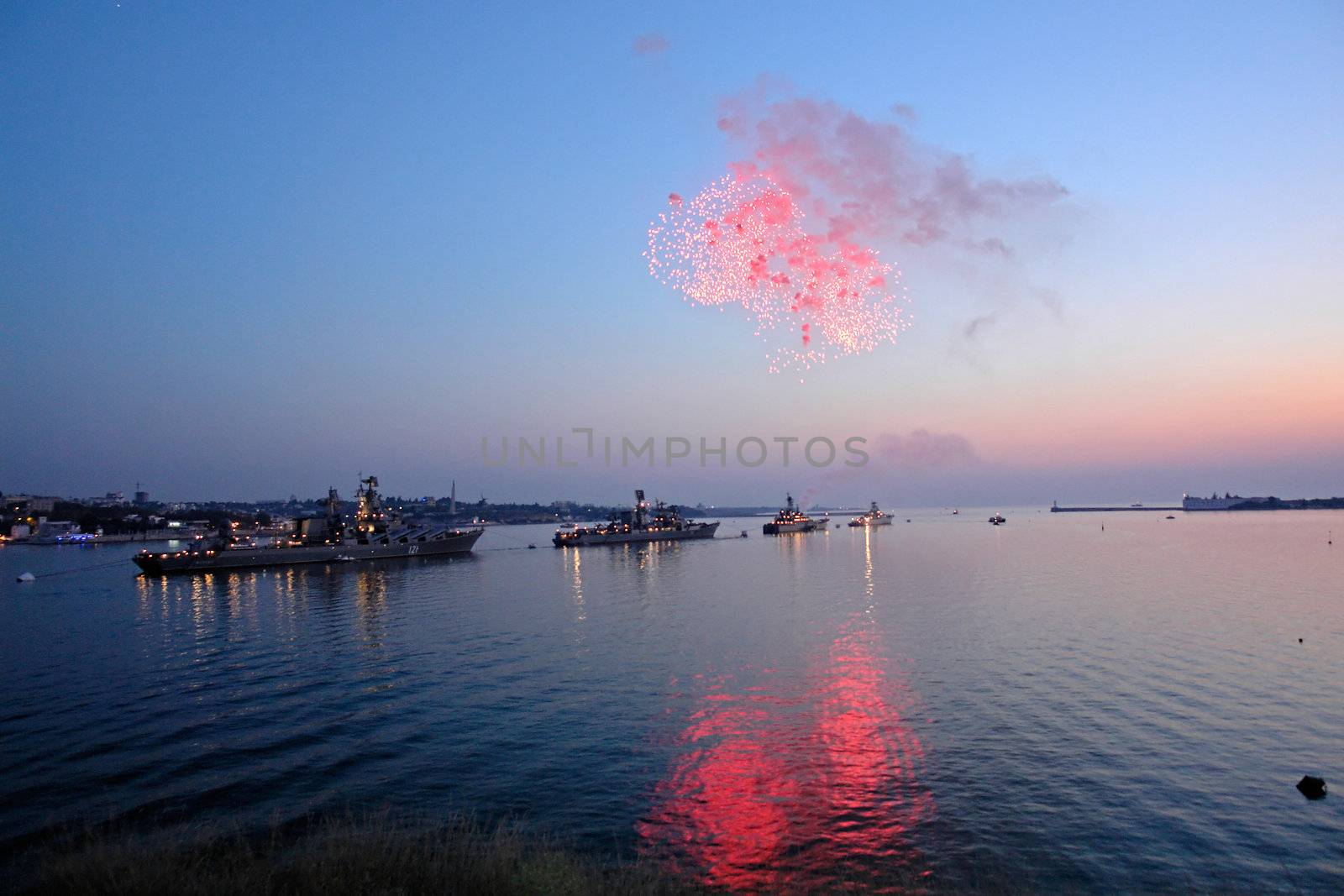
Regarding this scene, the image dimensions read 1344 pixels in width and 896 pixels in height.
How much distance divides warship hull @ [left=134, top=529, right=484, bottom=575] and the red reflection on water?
90.1 m

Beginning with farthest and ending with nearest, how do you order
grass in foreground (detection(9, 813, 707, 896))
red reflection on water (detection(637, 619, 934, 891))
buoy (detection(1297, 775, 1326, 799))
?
buoy (detection(1297, 775, 1326, 799))
red reflection on water (detection(637, 619, 934, 891))
grass in foreground (detection(9, 813, 707, 896))

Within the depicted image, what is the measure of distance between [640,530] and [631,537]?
17.2ft

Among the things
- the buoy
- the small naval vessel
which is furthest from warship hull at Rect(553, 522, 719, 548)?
the buoy

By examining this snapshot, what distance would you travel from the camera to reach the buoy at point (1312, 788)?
56.4 ft

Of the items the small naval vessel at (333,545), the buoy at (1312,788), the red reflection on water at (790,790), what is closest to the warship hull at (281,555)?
the small naval vessel at (333,545)

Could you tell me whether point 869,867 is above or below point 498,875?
below

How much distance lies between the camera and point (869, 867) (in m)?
14.1

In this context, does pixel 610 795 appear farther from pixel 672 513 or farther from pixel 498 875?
pixel 672 513

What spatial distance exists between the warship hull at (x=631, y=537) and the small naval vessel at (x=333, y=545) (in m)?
24.5

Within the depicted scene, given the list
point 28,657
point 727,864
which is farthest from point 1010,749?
point 28,657

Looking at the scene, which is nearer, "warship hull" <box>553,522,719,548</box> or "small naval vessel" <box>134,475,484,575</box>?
"small naval vessel" <box>134,475,484,575</box>

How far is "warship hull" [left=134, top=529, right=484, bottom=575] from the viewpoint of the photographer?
91938mm

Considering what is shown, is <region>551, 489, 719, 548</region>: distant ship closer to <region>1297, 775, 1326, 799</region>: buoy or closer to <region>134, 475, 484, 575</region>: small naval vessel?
<region>134, 475, 484, 575</region>: small naval vessel

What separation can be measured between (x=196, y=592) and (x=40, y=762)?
53264mm
